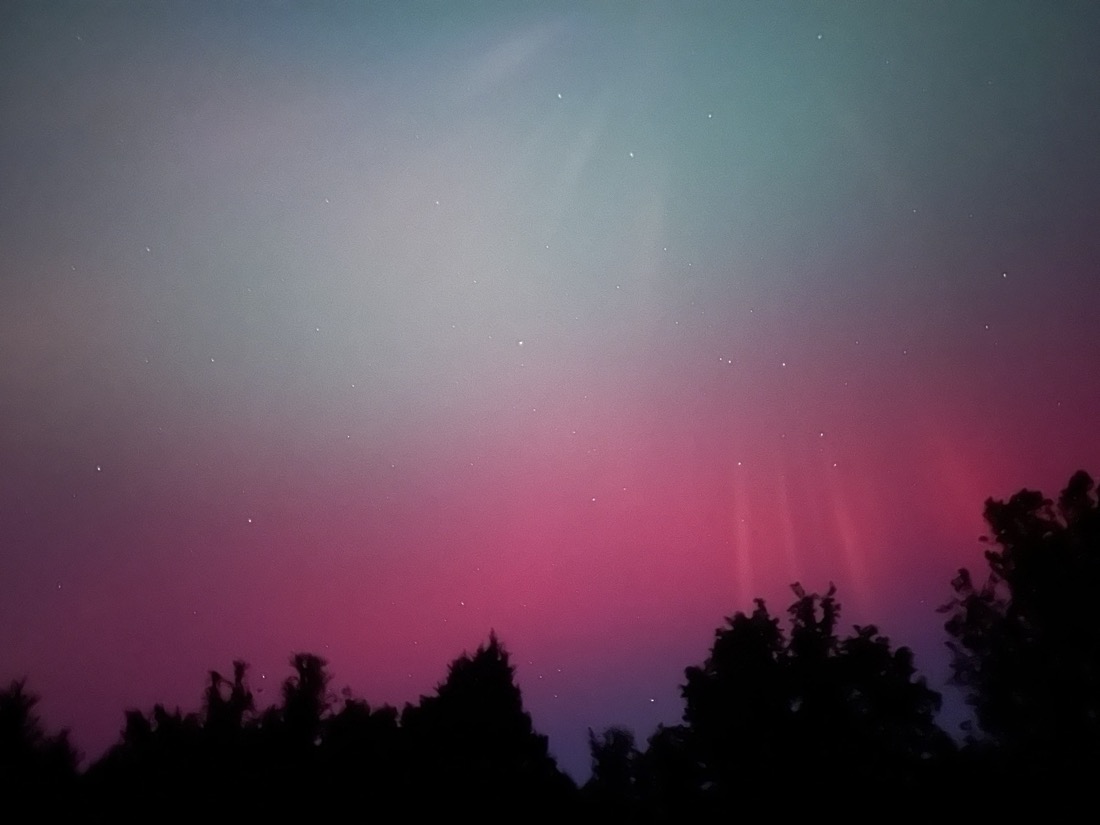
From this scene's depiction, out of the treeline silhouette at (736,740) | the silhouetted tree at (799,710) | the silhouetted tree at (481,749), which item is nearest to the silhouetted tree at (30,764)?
the treeline silhouette at (736,740)

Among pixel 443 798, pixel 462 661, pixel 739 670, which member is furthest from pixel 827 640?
pixel 443 798

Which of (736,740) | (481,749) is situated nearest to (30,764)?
(481,749)

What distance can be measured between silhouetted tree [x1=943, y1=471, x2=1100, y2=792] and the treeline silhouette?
0.19 ft

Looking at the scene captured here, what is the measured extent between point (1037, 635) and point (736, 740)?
404 inches

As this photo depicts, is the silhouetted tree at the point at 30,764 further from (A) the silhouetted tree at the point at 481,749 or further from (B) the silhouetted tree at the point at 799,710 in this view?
Result: (B) the silhouetted tree at the point at 799,710

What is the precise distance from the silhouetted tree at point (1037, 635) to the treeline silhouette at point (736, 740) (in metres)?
0.06

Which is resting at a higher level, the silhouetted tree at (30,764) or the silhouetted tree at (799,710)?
the silhouetted tree at (799,710)

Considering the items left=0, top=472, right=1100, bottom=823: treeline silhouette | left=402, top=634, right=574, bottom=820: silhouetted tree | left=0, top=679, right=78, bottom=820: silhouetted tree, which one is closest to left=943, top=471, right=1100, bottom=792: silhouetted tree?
left=0, top=472, right=1100, bottom=823: treeline silhouette

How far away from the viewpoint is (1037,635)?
2644 cm

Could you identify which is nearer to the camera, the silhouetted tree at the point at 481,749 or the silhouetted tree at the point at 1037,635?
the silhouetted tree at the point at 481,749

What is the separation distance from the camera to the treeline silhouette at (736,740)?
17.3 meters

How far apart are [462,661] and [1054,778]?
605 inches

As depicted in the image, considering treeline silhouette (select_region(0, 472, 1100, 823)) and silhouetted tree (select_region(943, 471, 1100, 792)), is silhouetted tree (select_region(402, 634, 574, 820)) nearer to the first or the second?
treeline silhouette (select_region(0, 472, 1100, 823))

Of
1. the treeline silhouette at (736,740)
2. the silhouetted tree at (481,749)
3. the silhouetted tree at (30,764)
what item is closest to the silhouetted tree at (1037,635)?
the treeline silhouette at (736,740)
